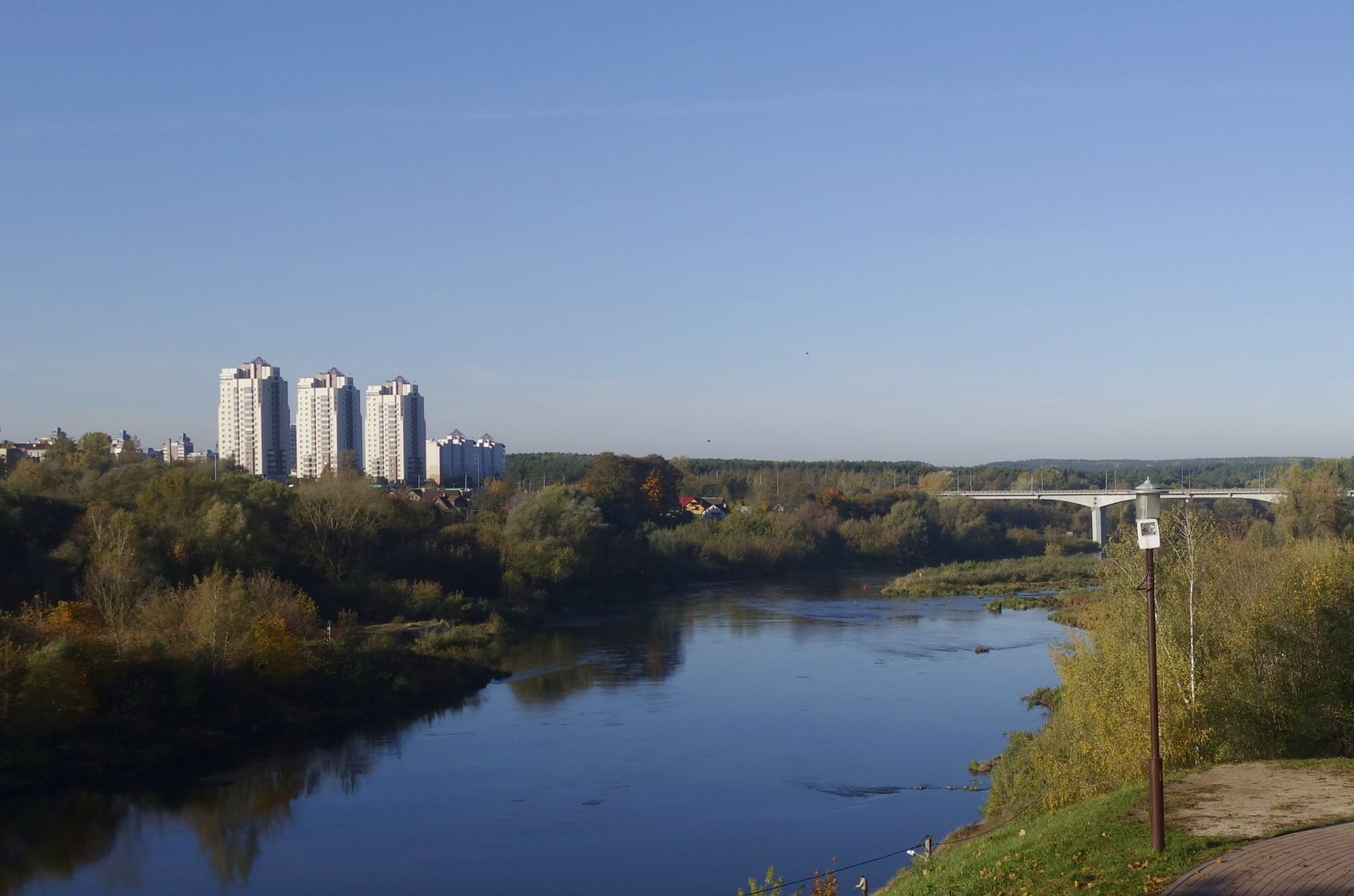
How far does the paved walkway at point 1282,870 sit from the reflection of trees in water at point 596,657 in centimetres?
1643

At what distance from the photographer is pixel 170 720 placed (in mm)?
19141

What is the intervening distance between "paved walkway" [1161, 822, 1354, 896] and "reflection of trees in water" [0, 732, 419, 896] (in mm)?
10368

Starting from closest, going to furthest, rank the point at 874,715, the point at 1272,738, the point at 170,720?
the point at 1272,738
the point at 170,720
the point at 874,715

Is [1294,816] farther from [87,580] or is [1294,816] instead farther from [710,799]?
[87,580]

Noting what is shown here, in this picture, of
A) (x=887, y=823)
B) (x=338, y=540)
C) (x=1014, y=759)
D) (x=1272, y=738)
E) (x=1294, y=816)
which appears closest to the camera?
(x=1294, y=816)

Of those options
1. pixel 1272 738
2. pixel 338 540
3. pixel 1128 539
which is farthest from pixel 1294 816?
pixel 338 540

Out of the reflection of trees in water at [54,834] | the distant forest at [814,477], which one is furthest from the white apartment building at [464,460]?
the reflection of trees in water at [54,834]

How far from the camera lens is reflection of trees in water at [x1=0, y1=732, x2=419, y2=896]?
13773mm

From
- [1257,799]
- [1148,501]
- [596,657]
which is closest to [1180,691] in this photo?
[1257,799]

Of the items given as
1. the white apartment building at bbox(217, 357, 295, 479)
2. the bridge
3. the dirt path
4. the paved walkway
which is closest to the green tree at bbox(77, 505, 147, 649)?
the dirt path

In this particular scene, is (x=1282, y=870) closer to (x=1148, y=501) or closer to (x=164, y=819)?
(x=1148, y=501)

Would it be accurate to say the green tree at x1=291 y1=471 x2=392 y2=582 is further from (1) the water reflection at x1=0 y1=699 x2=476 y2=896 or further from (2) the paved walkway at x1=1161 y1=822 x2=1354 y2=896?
(2) the paved walkway at x1=1161 y1=822 x2=1354 y2=896

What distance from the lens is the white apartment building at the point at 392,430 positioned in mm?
80688

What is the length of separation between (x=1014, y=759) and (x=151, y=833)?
1068 centimetres
